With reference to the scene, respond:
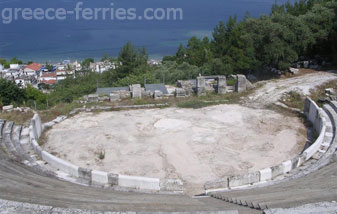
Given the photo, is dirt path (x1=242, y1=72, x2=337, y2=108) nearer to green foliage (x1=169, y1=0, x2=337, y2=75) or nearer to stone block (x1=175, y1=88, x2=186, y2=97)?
green foliage (x1=169, y1=0, x2=337, y2=75)

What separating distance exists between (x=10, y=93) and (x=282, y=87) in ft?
57.9

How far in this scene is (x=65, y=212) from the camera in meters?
6.31

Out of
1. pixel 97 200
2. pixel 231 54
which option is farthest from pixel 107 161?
pixel 231 54

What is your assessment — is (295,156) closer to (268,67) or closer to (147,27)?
(268,67)

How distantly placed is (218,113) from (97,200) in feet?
32.5

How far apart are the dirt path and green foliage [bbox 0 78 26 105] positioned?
15078mm

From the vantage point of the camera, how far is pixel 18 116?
623 inches

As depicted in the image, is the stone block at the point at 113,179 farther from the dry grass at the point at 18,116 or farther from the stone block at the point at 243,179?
the dry grass at the point at 18,116

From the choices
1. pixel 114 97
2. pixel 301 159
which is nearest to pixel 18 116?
pixel 114 97

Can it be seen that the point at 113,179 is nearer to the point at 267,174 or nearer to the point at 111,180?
the point at 111,180

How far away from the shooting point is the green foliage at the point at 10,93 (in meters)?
22.1

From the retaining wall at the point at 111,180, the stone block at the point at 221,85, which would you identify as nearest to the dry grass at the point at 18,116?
the retaining wall at the point at 111,180

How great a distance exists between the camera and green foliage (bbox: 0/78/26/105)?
22081 mm

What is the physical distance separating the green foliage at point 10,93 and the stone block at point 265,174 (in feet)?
56.8
